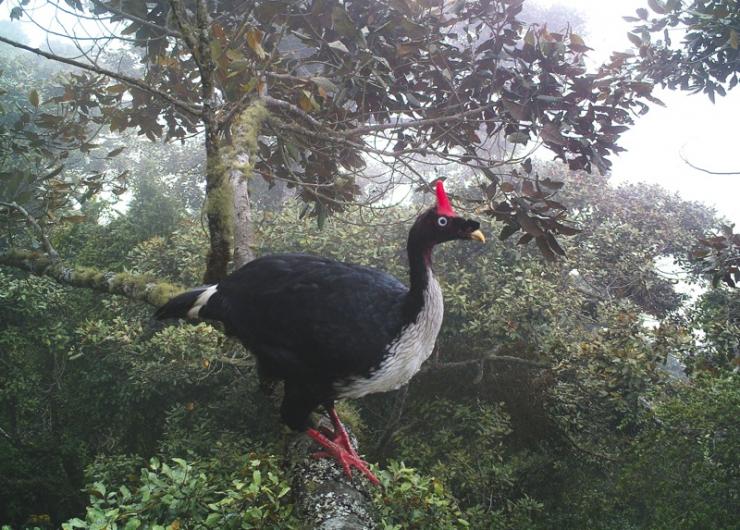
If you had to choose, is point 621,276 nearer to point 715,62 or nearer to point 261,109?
point 715,62

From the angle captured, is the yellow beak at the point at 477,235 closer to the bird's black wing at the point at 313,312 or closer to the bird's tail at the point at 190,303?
the bird's black wing at the point at 313,312

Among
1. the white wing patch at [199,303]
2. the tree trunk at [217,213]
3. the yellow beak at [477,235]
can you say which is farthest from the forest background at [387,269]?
the yellow beak at [477,235]

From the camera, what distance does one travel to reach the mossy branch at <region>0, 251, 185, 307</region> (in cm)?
322

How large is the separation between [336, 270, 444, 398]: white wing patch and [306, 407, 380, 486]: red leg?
0.23 m

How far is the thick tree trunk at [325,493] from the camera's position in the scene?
2064mm

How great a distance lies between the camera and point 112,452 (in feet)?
28.5

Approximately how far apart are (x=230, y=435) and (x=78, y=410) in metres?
3.80

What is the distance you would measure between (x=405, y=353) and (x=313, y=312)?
438 millimetres

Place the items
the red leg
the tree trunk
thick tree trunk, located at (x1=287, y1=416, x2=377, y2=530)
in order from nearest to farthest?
1. thick tree trunk, located at (x1=287, y1=416, x2=377, y2=530)
2. the red leg
3. the tree trunk

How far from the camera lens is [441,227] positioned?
2.47m

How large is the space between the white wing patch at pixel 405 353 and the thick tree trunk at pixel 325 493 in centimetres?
31

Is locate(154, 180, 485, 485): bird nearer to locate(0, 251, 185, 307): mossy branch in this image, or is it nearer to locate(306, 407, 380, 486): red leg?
locate(306, 407, 380, 486): red leg

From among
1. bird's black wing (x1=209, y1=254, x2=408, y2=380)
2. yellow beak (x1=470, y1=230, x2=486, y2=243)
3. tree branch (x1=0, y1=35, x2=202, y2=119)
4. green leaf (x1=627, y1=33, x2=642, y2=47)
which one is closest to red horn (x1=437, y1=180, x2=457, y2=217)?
yellow beak (x1=470, y1=230, x2=486, y2=243)

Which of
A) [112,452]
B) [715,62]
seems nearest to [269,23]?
[715,62]
